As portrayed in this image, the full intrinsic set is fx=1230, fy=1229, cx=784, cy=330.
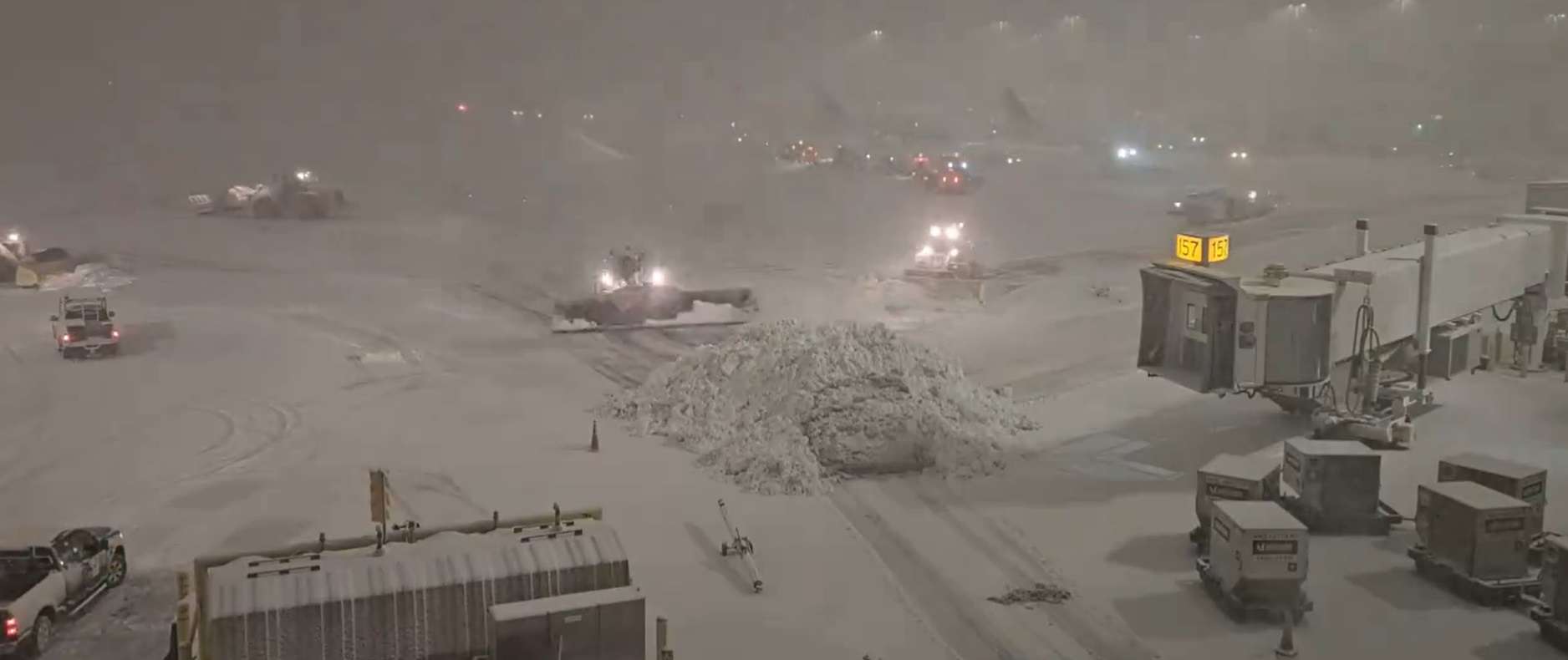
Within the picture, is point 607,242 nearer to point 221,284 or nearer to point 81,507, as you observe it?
point 221,284

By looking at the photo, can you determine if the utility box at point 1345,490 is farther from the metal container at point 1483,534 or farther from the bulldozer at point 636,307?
the bulldozer at point 636,307

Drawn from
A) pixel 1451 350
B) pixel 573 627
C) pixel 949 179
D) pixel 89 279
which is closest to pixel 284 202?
pixel 89 279

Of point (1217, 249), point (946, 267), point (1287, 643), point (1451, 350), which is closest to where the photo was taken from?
point (1287, 643)

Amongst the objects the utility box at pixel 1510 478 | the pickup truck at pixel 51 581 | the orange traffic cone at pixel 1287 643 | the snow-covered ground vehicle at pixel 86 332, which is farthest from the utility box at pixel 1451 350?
→ the snow-covered ground vehicle at pixel 86 332

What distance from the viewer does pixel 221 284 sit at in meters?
40.0

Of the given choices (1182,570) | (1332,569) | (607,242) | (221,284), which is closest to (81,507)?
(1182,570)

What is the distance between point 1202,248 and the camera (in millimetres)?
21125

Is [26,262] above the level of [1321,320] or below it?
above

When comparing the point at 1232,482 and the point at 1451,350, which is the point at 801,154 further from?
the point at 1232,482

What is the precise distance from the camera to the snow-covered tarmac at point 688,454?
47.5ft

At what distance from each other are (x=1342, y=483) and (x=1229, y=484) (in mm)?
2051

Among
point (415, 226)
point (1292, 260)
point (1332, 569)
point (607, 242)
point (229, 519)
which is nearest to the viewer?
point (1332, 569)

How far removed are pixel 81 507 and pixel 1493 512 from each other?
19490 mm

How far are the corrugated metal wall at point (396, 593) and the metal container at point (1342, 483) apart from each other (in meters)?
10.5
